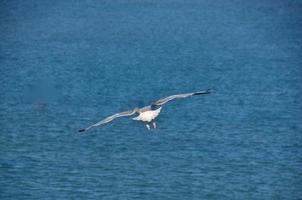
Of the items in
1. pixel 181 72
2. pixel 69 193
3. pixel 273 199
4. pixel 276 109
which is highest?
pixel 181 72

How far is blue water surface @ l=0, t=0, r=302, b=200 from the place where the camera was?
29.1 meters

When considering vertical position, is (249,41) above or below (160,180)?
above

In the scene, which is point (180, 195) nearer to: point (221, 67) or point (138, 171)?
point (138, 171)

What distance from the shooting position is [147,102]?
133 ft

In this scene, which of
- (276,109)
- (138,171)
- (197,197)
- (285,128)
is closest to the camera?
(197,197)

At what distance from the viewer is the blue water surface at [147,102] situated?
95.3 ft

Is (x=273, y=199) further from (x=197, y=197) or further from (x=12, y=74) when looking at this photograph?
(x=12, y=74)

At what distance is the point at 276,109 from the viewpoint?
3994cm

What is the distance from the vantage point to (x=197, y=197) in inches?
1078

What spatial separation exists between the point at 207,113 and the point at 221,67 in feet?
44.9

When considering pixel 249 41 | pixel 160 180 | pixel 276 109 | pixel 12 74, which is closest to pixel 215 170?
pixel 160 180

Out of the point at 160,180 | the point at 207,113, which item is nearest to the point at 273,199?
the point at 160,180

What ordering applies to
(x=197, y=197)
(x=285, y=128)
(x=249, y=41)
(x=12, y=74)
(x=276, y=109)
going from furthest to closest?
(x=249, y=41), (x=12, y=74), (x=276, y=109), (x=285, y=128), (x=197, y=197)

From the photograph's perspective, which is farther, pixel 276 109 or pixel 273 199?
pixel 276 109
